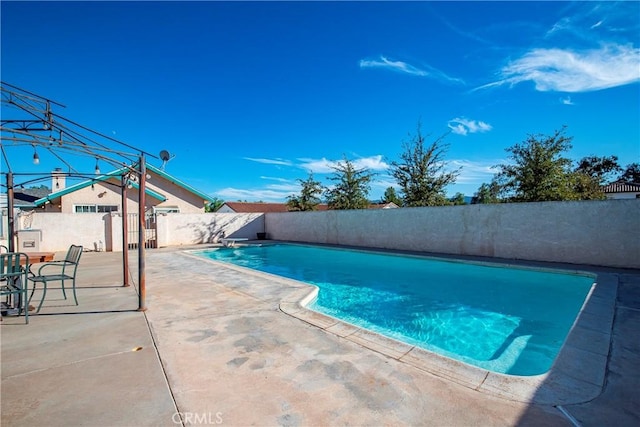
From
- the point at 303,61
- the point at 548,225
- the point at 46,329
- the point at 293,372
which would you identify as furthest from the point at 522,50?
the point at 46,329

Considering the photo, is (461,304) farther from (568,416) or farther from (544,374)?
(568,416)

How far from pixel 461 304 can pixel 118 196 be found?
1965 cm

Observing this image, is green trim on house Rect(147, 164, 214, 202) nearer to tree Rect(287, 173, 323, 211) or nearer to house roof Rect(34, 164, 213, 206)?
house roof Rect(34, 164, 213, 206)

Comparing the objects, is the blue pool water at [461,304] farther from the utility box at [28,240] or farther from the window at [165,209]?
the window at [165,209]

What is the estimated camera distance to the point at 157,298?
528 cm

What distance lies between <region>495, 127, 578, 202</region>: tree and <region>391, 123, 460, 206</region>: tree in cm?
382

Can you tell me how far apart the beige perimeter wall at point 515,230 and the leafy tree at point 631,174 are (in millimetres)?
35307

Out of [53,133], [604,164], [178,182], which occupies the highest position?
[604,164]

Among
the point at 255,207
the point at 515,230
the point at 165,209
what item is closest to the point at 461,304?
the point at 515,230

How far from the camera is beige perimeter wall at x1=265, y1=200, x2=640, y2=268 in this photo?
835cm

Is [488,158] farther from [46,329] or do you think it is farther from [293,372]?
[46,329]

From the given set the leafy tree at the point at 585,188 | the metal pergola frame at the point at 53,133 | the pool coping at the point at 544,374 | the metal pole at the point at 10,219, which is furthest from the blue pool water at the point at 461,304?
the leafy tree at the point at 585,188

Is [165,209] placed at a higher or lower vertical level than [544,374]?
higher

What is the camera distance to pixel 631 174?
32688 millimetres
